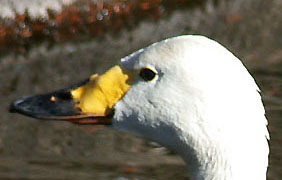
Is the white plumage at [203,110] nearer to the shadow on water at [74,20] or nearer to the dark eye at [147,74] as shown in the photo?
the dark eye at [147,74]

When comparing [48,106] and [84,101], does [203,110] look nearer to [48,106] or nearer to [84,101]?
[84,101]

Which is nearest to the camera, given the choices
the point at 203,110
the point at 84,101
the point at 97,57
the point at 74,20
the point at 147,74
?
the point at 203,110

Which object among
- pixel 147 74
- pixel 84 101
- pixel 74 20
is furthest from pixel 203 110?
pixel 74 20

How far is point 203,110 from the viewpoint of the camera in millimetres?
4707

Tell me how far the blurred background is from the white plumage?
8.26 feet

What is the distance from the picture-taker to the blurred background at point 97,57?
762cm

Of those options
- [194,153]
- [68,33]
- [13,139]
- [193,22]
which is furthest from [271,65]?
[194,153]

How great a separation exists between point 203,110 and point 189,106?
96 millimetres

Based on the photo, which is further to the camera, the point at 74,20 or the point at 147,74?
the point at 74,20

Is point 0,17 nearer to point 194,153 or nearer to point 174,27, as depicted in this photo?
point 174,27

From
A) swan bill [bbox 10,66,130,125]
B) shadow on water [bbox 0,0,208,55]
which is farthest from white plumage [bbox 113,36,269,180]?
shadow on water [bbox 0,0,208,55]

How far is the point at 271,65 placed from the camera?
946cm

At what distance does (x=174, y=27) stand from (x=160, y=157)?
2.64 metres

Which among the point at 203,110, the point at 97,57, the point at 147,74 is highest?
the point at 97,57
